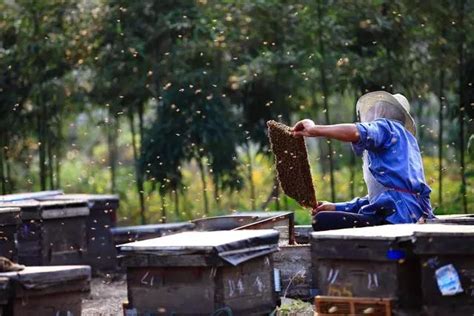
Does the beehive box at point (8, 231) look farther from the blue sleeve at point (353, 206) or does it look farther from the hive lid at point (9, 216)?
the blue sleeve at point (353, 206)

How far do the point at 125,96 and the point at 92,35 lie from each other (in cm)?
83

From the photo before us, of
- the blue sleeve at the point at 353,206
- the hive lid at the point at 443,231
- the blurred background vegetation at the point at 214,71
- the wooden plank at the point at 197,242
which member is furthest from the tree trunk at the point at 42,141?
the hive lid at the point at 443,231

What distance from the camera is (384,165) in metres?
7.18

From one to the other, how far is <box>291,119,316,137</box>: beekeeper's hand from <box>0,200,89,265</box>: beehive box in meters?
3.56

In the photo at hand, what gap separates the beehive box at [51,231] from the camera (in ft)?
32.9

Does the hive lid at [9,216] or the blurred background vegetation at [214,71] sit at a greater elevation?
the blurred background vegetation at [214,71]

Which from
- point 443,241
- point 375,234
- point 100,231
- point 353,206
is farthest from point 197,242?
point 100,231

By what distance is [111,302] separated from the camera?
365 inches

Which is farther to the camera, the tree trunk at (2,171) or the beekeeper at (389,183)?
the tree trunk at (2,171)

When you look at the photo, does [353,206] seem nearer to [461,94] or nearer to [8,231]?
[8,231]

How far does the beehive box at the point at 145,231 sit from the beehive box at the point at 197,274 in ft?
14.4

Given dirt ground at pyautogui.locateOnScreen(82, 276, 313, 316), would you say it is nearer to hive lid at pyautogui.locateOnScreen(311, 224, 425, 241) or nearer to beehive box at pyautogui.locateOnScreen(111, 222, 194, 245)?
beehive box at pyautogui.locateOnScreen(111, 222, 194, 245)

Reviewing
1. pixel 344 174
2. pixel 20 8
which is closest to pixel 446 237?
pixel 20 8

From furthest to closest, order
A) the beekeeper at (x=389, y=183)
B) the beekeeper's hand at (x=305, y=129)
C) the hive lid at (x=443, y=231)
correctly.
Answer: the beekeeper at (x=389, y=183)
the beekeeper's hand at (x=305, y=129)
the hive lid at (x=443, y=231)
